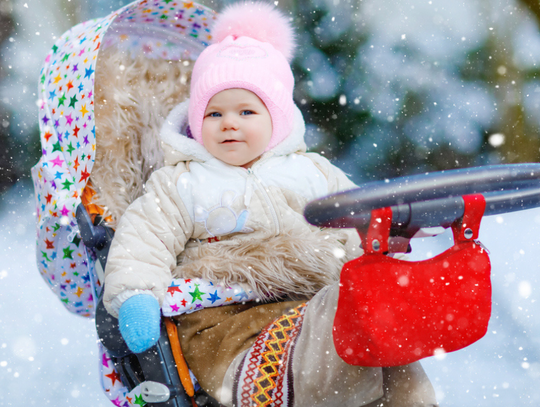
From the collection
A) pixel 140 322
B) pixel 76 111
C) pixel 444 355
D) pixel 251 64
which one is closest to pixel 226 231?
pixel 140 322

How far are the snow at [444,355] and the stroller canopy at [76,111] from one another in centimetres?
61

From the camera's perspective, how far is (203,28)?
1.44 meters

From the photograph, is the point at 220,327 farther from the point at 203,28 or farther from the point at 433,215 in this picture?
the point at 203,28

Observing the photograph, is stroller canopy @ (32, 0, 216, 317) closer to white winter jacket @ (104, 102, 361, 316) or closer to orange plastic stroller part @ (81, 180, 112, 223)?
orange plastic stroller part @ (81, 180, 112, 223)

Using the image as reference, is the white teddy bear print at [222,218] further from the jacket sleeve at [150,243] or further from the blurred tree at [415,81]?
the blurred tree at [415,81]

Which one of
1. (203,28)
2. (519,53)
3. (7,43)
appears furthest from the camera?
(7,43)

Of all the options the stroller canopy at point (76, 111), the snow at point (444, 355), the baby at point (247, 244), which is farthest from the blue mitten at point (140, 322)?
the snow at point (444, 355)

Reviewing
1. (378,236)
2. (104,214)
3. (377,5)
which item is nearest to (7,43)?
(104,214)

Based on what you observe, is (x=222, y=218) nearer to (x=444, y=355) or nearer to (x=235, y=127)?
(x=235, y=127)

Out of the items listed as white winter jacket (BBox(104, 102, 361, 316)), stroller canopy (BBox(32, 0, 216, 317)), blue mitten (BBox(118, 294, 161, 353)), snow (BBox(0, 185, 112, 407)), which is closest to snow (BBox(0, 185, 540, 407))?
snow (BBox(0, 185, 112, 407))

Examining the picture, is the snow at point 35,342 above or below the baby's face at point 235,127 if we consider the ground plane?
below

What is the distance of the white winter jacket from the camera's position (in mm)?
983

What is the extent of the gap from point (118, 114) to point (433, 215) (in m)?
0.92

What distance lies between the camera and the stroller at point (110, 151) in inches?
38.3
